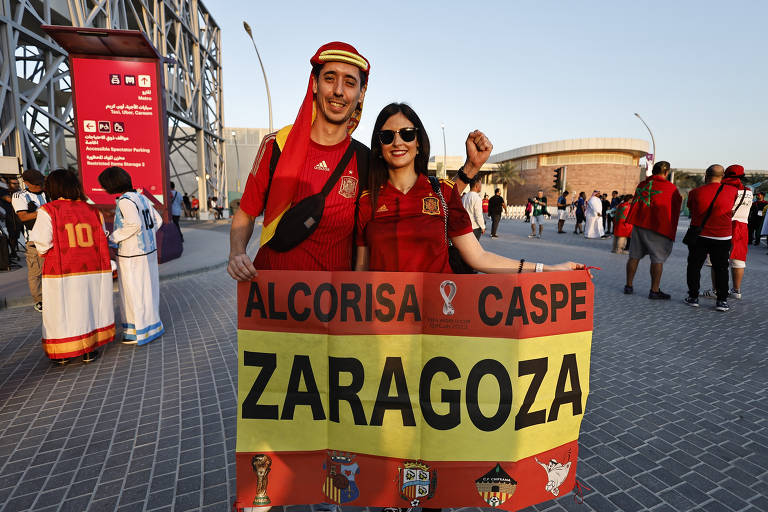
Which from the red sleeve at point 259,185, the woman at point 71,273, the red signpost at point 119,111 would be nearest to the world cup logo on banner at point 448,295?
the red sleeve at point 259,185

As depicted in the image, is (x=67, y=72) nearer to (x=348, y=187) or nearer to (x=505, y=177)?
(x=348, y=187)

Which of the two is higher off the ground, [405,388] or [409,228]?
[409,228]

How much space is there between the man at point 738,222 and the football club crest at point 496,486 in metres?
6.65

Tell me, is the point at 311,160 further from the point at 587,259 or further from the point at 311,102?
the point at 587,259

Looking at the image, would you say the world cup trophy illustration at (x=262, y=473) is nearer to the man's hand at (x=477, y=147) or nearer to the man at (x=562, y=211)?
the man's hand at (x=477, y=147)

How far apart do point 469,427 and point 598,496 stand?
4.17ft

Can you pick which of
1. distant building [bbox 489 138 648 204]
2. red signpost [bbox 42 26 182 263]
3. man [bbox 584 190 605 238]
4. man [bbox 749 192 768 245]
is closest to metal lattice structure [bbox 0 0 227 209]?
red signpost [bbox 42 26 182 263]

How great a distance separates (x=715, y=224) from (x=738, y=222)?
2.96 ft

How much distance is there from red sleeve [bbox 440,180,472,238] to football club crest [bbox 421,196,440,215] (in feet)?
0.23

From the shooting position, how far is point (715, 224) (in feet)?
19.6

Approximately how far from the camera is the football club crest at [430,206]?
6.09 ft

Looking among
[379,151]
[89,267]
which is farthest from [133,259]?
[379,151]

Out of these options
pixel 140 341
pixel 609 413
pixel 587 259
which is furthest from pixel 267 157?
pixel 587 259

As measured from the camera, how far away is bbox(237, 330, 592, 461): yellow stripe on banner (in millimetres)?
1653
